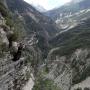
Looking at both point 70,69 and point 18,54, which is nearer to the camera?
point 18,54

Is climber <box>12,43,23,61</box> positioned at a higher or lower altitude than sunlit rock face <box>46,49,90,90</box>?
higher

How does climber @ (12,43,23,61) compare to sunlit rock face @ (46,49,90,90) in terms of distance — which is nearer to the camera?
climber @ (12,43,23,61)

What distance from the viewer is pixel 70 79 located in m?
113

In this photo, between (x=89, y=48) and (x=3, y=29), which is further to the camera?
(x=89, y=48)

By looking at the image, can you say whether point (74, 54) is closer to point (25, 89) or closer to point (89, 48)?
point (89, 48)

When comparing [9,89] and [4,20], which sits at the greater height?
[4,20]

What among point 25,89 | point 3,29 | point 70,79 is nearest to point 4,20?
point 3,29

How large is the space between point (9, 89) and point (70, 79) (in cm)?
7735

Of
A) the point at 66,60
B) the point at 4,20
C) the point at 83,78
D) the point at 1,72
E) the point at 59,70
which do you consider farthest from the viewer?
the point at 66,60

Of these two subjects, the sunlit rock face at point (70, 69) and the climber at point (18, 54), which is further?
the sunlit rock face at point (70, 69)

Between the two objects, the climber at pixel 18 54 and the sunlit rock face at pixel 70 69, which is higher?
the climber at pixel 18 54

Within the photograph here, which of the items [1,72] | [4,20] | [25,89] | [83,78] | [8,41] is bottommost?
[83,78]

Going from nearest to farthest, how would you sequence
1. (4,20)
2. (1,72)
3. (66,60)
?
1. (1,72)
2. (4,20)
3. (66,60)

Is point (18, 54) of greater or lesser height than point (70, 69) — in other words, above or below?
above
